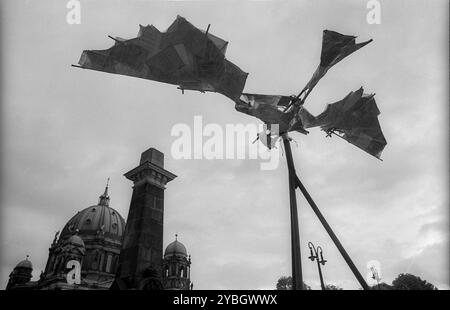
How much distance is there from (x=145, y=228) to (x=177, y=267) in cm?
4224

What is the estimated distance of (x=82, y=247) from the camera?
161ft

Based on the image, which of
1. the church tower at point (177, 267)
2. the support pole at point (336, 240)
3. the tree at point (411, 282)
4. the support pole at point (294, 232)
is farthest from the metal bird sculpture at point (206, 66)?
the tree at point (411, 282)

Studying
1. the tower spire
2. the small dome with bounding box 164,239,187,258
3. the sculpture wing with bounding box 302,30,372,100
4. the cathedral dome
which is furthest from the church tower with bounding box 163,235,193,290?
the sculpture wing with bounding box 302,30,372,100

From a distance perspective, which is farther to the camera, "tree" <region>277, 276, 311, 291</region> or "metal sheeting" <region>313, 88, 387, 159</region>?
"tree" <region>277, 276, 311, 291</region>

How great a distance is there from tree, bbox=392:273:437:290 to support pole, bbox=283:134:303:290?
67.2m

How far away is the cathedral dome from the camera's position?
58.9 m

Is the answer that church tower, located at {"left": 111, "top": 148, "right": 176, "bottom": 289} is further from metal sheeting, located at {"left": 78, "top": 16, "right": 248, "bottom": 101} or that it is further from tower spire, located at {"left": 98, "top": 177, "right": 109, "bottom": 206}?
tower spire, located at {"left": 98, "top": 177, "right": 109, "bottom": 206}

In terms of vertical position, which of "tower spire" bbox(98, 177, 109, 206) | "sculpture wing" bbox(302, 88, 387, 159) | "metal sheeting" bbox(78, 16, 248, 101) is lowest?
"sculpture wing" bbox(302, 88, 387, 159)

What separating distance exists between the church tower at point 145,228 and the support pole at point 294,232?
478cm

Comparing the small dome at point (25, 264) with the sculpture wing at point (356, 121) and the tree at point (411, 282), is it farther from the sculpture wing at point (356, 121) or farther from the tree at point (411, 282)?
the tree at point (411, 282)

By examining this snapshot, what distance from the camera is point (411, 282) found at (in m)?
59.6

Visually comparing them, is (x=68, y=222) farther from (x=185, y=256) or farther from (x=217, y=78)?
(x=217, y=78)

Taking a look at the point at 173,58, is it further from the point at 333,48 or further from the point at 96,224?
the point at 96,224

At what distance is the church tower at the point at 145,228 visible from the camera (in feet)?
28.3
